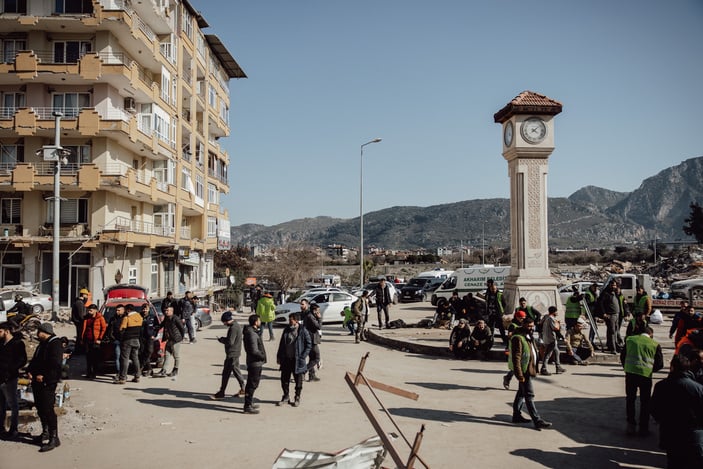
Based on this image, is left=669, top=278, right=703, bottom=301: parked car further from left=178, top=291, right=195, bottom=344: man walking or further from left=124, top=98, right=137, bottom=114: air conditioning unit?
left=124, top=98, right=137, bottom=114: air conditioning unit

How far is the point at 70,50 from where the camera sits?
29891 millimetres

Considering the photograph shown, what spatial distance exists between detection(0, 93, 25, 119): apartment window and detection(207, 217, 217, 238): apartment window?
17992 millimetres

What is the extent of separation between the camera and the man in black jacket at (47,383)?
7855mm

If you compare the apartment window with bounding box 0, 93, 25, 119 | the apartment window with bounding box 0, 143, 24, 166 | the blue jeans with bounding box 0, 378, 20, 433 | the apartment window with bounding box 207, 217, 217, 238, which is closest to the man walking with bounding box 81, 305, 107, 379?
the blue jeans with bounding box 0, 378, 20, 433

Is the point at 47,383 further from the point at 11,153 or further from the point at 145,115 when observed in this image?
the point at 145,115

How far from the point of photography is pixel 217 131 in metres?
48.8

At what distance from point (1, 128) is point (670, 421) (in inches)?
1274

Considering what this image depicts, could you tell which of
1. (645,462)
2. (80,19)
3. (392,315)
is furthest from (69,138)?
(645,462)

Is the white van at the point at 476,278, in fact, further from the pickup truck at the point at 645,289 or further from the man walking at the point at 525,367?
the man walking at the point at 525,367

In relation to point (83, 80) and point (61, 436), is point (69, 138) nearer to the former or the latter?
point (83, 80)

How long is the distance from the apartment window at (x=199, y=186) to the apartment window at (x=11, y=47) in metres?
15.0

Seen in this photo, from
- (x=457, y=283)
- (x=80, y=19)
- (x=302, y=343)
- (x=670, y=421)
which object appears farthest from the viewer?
(x=457, y=283)

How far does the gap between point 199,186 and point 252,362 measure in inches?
1418

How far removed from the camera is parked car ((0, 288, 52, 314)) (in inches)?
954
